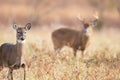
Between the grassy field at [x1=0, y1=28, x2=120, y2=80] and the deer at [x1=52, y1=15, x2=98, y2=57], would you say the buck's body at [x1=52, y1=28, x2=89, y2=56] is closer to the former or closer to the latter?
the deer at [x1=52, y1=15, x2=98, y2=57]

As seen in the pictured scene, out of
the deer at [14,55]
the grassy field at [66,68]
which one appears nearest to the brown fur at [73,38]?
the grassy field at [66,68]

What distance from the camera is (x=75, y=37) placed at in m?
18.8

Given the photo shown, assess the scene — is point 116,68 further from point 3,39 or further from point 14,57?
point 3,39

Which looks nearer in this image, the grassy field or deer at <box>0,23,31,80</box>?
deer at <box>0,23,31,80</box>

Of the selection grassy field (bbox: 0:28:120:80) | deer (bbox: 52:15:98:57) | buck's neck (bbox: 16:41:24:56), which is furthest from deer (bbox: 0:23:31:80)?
deer (bbox: 52:15:98:57)

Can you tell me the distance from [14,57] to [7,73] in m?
1.00

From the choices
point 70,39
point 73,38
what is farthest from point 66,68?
point 70,39

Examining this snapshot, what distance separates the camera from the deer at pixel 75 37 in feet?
60.4

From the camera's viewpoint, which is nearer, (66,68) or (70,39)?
(66,68)

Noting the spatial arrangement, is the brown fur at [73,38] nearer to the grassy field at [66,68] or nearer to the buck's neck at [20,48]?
the grassy field at [66,68]

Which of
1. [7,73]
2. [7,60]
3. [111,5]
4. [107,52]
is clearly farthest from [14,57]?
[111,5]

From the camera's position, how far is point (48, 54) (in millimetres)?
14711

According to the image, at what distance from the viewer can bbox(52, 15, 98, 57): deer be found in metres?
18.4

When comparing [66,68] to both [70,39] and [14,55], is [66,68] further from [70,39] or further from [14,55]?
[70,39]
